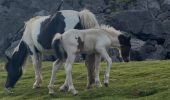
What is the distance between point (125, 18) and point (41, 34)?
159 feet

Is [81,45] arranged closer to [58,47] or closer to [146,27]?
[58,47]

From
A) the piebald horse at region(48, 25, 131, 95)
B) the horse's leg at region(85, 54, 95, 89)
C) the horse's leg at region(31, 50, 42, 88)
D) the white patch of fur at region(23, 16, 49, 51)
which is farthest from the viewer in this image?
the horse's leg at region(31, 50, 42, 88)

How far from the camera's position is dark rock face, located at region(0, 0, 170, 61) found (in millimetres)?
63750

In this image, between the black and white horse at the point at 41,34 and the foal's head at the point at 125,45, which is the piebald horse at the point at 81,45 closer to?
the black and white horse at the point at 41,34

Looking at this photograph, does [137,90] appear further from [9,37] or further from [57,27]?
[9,37]

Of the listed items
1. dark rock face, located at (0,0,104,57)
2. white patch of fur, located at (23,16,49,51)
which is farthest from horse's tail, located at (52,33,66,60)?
dark rock face, located at (0,0,104,57)

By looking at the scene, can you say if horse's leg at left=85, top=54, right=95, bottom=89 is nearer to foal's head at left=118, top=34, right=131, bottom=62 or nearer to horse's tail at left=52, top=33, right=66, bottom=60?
horse's tail at left=52, top=33, right=66, bottom=60

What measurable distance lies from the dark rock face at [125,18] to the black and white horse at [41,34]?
3142 cm

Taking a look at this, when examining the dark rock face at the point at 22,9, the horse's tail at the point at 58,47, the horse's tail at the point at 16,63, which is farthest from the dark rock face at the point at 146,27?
the horse's tail at the point at 58,47

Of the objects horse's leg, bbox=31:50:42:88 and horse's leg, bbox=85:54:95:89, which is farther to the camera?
horse's leg, bbox=31:50:42:88

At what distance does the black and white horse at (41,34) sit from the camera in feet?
71.9

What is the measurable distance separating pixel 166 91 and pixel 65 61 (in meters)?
4.05

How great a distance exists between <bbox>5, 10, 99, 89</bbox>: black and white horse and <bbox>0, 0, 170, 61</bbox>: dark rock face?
1237 inches

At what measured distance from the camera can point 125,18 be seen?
70625mm
